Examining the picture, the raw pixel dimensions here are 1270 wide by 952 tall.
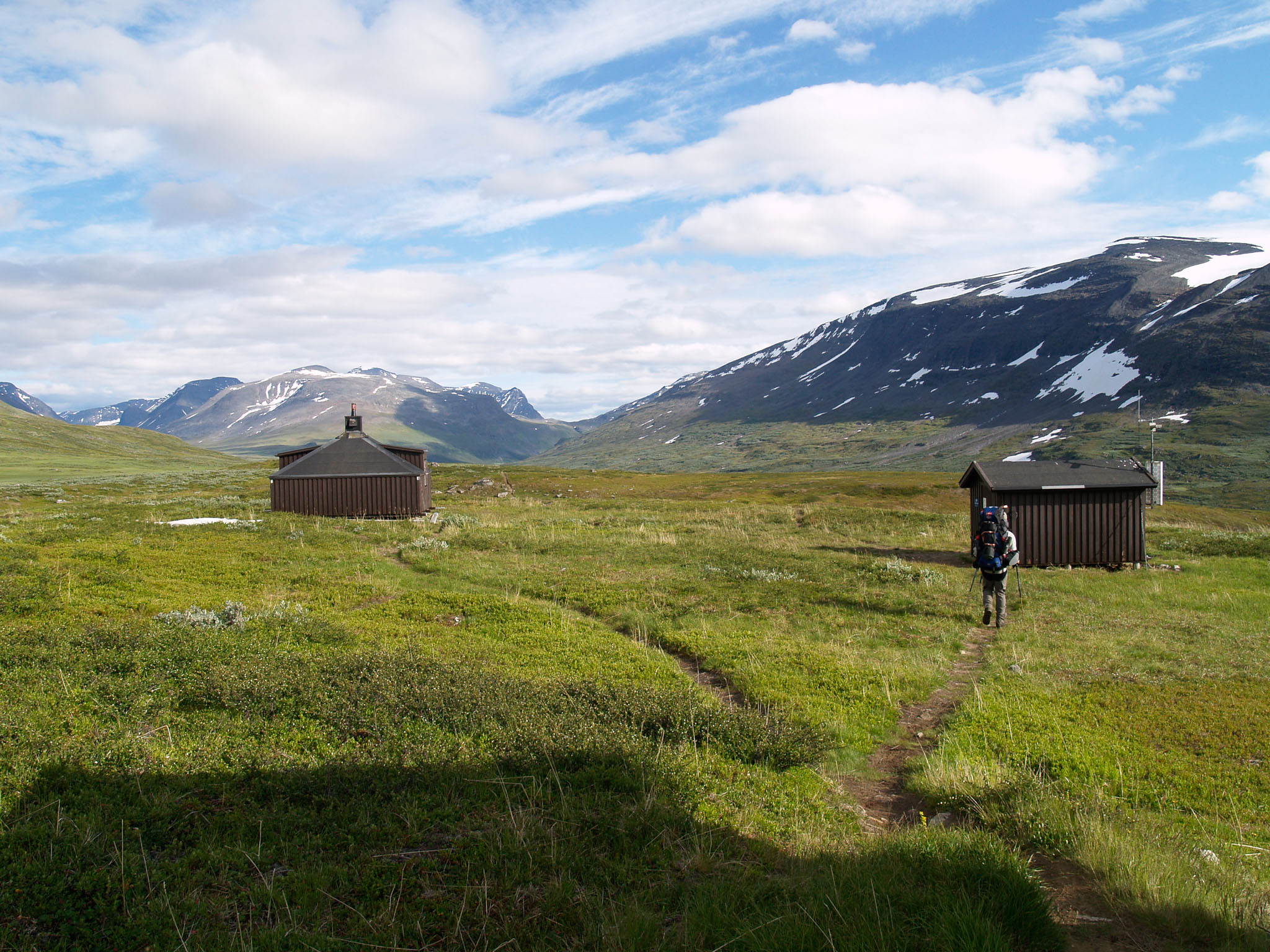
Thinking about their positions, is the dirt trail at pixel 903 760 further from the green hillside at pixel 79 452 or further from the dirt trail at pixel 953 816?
the green hillside at pixel 79 452

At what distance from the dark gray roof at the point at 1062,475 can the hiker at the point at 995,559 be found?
11495 millimetres

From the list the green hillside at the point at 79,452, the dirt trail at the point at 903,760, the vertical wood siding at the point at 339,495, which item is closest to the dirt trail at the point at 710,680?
the dirt trail at the point at 903,760

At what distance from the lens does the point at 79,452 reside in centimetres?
14112

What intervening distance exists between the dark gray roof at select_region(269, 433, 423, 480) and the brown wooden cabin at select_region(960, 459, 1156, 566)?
29.8m

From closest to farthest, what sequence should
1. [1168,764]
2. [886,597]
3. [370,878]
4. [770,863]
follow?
[370,878] < [770,863] < [1168,764] < [886,597]

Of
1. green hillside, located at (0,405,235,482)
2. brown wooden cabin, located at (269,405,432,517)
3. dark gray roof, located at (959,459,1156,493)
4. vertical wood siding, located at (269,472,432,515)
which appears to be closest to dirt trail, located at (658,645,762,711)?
dark gray roof, located at (959,459,1156,493)

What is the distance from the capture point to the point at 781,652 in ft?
42.1

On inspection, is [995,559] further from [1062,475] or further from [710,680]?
[1062,475]

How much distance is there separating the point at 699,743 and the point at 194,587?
13365mm

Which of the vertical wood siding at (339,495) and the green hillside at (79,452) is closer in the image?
the vertical wood siding at (339,495)

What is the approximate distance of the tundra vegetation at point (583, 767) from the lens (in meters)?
4.84

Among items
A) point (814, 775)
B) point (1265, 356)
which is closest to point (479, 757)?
point (814, 775)

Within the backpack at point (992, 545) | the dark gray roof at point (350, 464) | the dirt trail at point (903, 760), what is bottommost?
the dirt trail at point (903, 760)

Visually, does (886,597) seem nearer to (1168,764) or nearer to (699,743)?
(1168,764)
